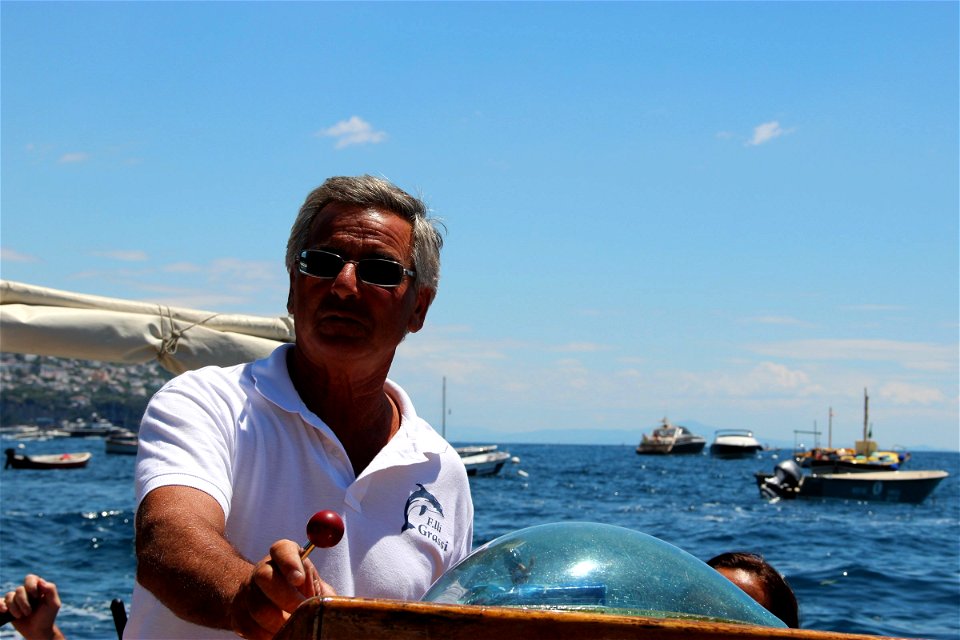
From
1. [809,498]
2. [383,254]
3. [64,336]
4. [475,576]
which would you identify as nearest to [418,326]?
[383,254]

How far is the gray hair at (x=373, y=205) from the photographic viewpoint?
6.71 ft

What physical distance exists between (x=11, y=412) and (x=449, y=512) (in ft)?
515

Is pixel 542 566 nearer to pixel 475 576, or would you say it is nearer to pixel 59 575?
pixel 475 576

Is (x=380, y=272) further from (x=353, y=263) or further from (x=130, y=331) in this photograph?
(x=130, y=331)

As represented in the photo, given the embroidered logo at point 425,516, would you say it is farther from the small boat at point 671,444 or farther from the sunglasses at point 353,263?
the small boat at point 671,444

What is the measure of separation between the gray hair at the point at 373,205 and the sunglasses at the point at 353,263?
0.24 ft

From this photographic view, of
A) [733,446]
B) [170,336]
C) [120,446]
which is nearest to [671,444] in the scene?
[733,446]

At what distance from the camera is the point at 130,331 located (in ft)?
13.2

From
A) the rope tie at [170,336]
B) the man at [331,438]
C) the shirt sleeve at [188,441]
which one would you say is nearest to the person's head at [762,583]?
the man at [331,438]

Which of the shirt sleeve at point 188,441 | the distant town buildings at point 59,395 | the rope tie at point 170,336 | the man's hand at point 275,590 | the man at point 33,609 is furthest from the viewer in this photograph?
the distant town buildings at point 59,395

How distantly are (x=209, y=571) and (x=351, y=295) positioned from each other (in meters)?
→ 0.69

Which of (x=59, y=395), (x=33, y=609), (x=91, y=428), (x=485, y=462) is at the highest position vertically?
(x=33, y=609)

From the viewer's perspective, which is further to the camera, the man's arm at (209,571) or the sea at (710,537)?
the sea at (710,537)

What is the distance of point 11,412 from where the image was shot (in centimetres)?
14538
